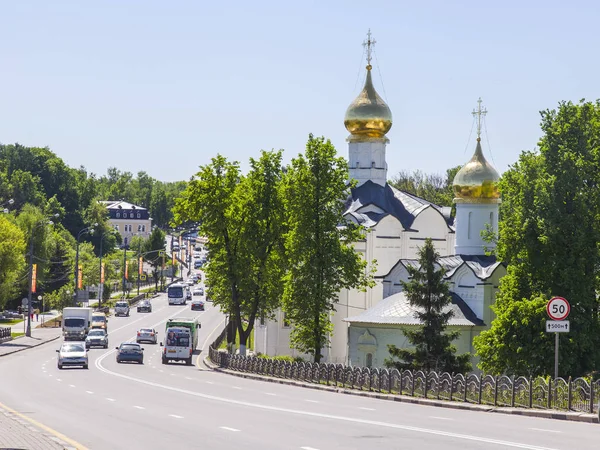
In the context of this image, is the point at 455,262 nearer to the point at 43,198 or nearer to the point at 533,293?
the point at 533,293

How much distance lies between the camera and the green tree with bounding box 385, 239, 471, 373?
42.4 m

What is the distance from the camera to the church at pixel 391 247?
56562mm

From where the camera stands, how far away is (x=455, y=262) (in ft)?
194

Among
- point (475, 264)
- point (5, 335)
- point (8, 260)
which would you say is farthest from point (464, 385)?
point (8, 260)

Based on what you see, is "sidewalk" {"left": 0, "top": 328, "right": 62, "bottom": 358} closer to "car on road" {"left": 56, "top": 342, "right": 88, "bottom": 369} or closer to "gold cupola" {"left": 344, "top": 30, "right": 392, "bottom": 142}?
"car on road" {"left": 56, "top": 342, "right": 88, "bottom": 369}

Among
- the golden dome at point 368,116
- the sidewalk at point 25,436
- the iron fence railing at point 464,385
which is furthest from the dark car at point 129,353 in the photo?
the sidewalk at point 25,436

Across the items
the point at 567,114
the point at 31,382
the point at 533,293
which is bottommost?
the point at 31,382

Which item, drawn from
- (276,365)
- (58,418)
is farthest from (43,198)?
(58,418)

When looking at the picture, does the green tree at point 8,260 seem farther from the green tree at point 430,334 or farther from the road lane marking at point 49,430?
the road lane marking at point 49,430

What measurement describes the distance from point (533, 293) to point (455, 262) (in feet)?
53.5

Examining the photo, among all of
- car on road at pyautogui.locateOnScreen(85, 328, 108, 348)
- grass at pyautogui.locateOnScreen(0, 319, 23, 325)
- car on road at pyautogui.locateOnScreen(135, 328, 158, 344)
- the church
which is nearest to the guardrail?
car on road at pyautogui.locateOnScreen(85, 328, 108, 348)

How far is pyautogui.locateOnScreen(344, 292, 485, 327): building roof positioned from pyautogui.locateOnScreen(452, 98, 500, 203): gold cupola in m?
5.54

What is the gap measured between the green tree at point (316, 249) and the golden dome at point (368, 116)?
15.6m

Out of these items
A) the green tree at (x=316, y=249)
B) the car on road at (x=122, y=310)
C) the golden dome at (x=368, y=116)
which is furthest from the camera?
the car on road at (x=122, y=310)
